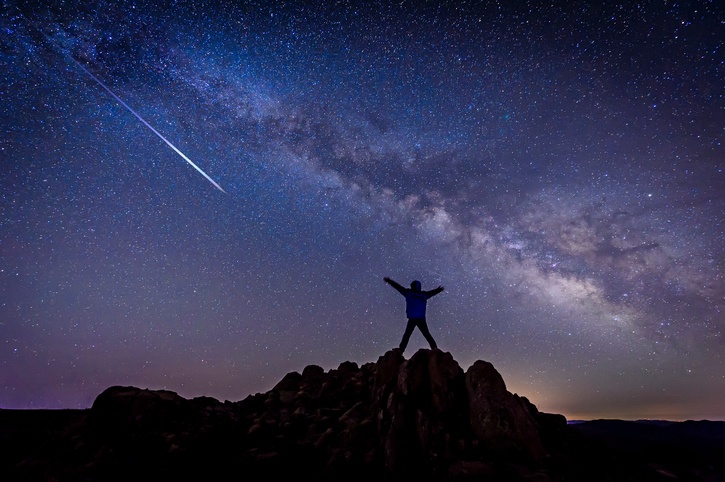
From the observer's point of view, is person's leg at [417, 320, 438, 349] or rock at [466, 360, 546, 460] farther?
person's leg at [417, 320, 438, 349]

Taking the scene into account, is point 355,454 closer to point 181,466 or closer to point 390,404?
point 390,404

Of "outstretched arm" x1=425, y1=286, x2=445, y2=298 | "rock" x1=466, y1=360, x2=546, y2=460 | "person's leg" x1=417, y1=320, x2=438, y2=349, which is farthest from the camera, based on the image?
"outstretched arm" x1=425, y1=286, x2=445, y2=298

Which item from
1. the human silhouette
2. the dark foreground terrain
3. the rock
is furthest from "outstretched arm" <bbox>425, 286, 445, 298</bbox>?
the rock

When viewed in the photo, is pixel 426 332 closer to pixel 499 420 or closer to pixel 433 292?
pixel 433 292

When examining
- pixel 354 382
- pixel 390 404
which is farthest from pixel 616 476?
pixel 354 382

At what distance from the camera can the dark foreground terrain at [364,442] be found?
9789mm

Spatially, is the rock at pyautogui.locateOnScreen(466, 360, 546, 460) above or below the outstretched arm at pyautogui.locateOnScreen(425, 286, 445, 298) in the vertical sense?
below

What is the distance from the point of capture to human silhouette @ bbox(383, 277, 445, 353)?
45.3ft

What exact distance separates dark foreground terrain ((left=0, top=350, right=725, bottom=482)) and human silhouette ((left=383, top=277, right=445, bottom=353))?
1.21 metres

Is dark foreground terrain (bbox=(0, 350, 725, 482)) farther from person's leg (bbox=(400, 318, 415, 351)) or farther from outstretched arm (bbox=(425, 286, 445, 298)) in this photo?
outstretched arm (bbox=(425, 286, 445, 298))

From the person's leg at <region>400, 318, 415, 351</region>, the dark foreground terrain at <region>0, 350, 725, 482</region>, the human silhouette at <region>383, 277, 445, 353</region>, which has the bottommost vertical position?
the dark foreground terrain at <region>0, 350, 725, 482</region>

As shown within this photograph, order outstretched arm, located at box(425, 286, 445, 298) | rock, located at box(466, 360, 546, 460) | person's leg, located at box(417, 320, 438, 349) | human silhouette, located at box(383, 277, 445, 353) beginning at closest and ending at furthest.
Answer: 1. rock, located at box(466, 360, 546, 460)
2. human silhouette, located at box(383, 277, 445, 353)
3. person's leg, located at box(417, 320, 438, 349)
4. outstretched arm, located at box(425, 286, 445, 298)

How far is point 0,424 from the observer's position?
66.5 ft

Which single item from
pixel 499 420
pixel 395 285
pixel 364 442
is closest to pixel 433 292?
pixel 395 285
